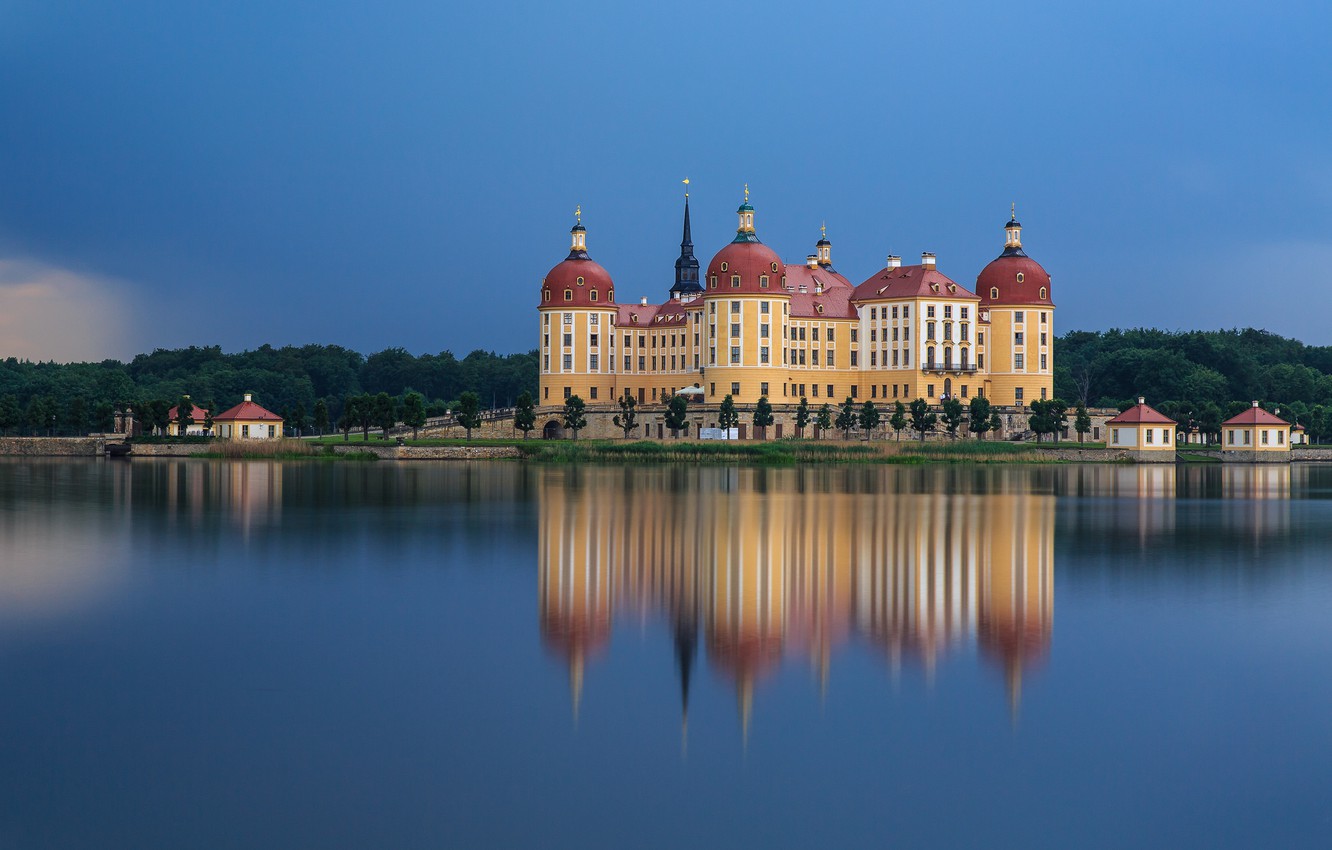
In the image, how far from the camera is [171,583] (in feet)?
69.6

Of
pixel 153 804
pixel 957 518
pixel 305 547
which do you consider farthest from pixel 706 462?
pixel 153 804

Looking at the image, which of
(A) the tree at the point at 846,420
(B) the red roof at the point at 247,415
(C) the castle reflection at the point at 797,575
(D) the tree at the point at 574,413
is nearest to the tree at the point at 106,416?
(B) the red roof at the point at 247,415

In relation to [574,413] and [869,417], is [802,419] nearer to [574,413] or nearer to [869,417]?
[869,417]

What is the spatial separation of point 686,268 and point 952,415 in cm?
3003

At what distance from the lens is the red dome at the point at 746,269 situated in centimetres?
8050

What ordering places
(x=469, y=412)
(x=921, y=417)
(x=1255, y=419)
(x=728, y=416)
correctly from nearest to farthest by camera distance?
(x=1255, y=419)
(x=469, y=412)
(x=921, y=417)
(x=728, y=416)

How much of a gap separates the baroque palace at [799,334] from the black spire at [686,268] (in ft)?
27.9

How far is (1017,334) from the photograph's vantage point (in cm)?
8350

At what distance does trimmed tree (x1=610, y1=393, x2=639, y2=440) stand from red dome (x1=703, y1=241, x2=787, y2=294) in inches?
307

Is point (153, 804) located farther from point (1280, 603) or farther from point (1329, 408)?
point (1329, 408)

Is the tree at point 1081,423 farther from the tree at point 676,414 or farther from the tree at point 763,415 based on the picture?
the tree at point 676,414

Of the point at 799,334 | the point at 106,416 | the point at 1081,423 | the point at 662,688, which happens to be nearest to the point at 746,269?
the point at 799,334

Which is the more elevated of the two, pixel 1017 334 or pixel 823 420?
pixel 1017 334

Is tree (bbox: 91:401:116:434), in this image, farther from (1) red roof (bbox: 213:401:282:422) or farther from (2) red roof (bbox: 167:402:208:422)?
(1) red roof (bbox: 213:401:282:422)
